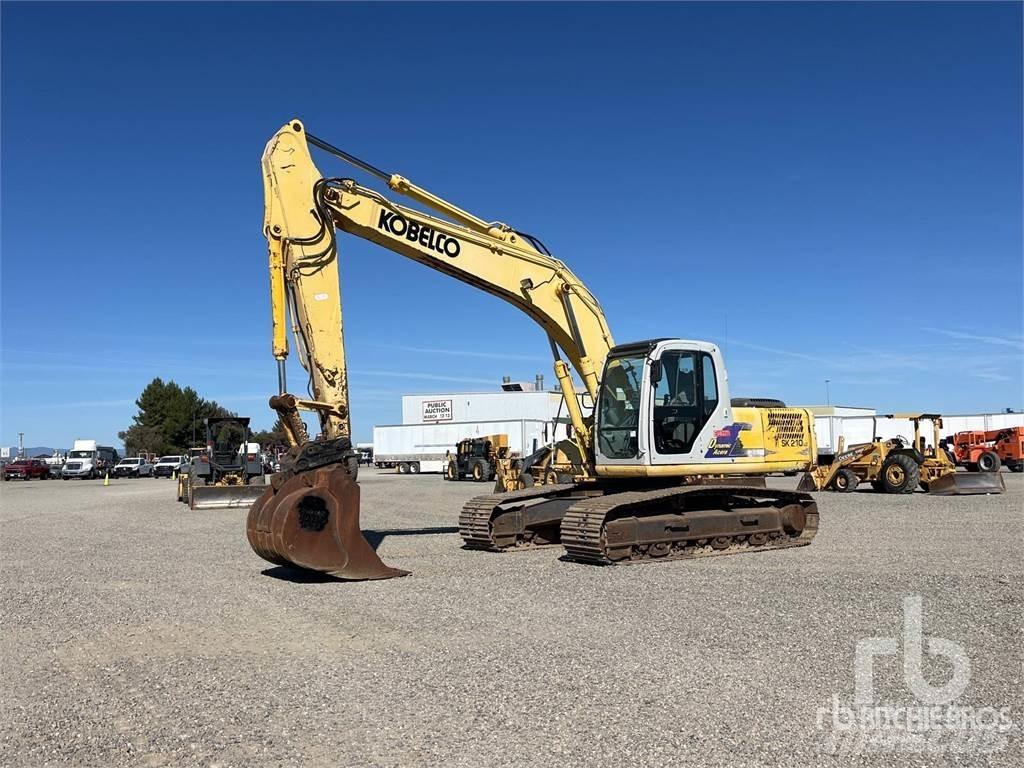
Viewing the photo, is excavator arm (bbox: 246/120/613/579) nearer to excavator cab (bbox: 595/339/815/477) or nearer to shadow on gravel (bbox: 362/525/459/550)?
excavator cab (bbox: 595/339/815/477)

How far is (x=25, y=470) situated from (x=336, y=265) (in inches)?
2032

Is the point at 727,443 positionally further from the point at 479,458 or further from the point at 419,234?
the point at 479,458

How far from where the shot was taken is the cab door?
40.9 feet

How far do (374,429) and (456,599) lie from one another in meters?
46.7

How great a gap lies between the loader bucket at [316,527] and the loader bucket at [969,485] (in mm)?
19426

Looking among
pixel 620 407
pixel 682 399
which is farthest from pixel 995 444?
pixel 620 407

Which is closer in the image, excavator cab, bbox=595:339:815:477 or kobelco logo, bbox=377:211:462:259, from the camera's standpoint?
excavator cab, bbox=595:339:815:477

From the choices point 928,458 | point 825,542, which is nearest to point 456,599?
point 825,542

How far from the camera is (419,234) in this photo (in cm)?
1312

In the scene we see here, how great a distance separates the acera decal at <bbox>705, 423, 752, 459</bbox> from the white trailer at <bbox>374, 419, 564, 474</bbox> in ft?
108

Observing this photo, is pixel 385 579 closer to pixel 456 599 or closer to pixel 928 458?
pixel 456 599

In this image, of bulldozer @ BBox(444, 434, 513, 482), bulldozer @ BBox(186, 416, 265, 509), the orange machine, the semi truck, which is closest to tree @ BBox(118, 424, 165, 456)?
the semi truck

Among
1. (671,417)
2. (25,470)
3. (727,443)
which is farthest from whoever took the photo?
(25,470)

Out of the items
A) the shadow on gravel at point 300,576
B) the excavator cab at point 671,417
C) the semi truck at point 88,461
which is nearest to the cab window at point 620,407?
the excavator cab at point 671,417
